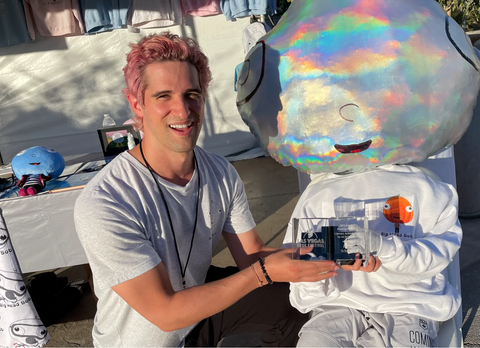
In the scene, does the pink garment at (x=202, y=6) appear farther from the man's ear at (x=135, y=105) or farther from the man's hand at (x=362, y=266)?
the man's hand at (x=362, y=266)

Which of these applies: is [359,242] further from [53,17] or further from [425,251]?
[53,17]

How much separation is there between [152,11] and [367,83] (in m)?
4.28

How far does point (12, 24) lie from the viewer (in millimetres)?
4980

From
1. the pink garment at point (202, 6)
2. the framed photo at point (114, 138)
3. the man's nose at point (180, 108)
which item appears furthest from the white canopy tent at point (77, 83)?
the man's nose at point (180, 108)

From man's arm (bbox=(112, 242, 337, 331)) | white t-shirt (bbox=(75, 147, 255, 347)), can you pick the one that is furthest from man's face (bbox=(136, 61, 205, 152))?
man's arm (bbox=(112, 242, 337, 331))

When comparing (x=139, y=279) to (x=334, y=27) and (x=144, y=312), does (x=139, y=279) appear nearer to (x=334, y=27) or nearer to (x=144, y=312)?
(x=144, y=312)

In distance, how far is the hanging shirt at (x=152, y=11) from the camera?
503 centimetres

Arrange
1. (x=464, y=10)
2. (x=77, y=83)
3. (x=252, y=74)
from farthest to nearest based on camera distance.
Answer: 1. (x=464, y=10)
2. (x=77, y=83)
3. (x=252, y=74)

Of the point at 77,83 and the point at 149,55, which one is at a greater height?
the point at 149,55

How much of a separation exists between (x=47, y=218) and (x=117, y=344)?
128 centimetres

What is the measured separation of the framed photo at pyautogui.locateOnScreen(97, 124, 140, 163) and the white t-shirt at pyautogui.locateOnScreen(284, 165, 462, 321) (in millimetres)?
2044

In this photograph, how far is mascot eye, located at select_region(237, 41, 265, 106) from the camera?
62.3 inches

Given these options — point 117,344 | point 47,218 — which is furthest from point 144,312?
point 47,218

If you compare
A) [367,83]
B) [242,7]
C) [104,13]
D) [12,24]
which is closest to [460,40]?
[367,83]
